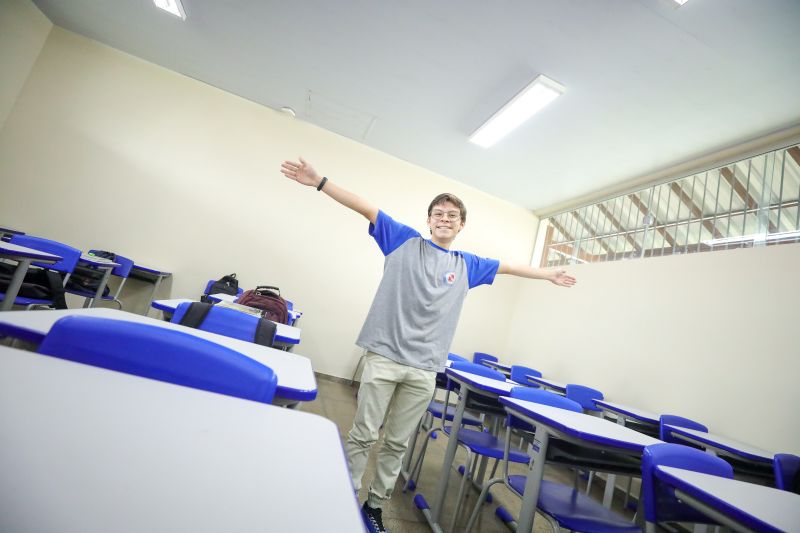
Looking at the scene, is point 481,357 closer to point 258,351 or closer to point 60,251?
point 258,351

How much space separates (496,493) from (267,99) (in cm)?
527

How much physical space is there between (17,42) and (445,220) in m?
5.67

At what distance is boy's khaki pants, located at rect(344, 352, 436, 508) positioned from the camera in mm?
1567

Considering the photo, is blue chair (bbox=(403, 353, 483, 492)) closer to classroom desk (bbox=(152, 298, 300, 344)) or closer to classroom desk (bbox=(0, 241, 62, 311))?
classroom desk (bbox=(152, 298, 300, 344))

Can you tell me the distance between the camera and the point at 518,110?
148 inches

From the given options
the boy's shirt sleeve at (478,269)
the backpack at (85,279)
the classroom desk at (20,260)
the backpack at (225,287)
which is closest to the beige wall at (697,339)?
the boy's shirt sleeve at (478,269)

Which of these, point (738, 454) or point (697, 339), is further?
point (697, 339)

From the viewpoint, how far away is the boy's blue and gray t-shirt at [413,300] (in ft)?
5.40

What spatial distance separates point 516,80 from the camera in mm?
3395

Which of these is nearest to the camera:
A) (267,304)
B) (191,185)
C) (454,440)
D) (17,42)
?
(454,440)

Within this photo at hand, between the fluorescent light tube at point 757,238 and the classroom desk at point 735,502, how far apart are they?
10.2ft

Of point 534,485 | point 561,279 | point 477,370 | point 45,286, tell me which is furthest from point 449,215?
point 45,286

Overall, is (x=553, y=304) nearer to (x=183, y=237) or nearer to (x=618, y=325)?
(x=618, y=325)

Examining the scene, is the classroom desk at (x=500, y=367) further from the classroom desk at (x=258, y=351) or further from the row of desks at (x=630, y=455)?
the classroom desk at (x=258, y=351)
